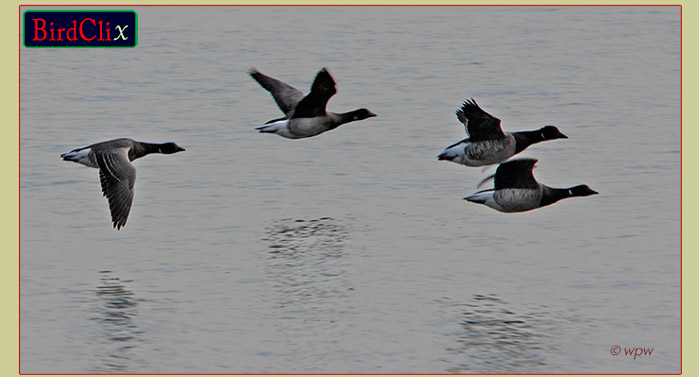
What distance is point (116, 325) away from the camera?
13680mm

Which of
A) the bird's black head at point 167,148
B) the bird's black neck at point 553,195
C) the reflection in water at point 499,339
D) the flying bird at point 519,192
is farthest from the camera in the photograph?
the bird's black head at point 167,148

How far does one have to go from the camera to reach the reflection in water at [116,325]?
12.7m

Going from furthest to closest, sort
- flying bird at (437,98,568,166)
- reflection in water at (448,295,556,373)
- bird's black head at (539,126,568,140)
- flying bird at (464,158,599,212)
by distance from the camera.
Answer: bird's black head at (539,126,568,140) < flying bird at (437,98,568,166) < flying bird at (464,158,599,212) < reflection in water at (448,295,556,373)

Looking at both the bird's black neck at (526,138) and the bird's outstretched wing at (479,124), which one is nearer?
the bird's outstretched wing at (479,124)

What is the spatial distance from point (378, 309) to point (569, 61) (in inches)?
720

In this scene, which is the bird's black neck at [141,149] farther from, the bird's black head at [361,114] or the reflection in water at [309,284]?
the bird's black head at [361,114]

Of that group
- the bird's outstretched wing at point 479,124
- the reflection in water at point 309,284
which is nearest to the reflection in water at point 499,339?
the reflection in water at point 309,284

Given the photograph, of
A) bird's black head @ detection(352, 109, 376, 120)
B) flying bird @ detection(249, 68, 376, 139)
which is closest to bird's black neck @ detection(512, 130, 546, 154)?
bird's black head @ detection(352, 109, 376, 120)

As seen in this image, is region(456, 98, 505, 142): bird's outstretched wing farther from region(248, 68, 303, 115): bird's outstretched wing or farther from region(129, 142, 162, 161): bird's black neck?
region(129, 142, 162, 161): bird's black neck

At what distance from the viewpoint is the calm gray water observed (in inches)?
519

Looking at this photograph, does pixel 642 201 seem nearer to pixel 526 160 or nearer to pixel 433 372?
pixel 526 160

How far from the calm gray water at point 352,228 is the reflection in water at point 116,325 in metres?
0.04

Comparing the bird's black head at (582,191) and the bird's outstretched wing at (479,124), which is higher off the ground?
the bird's outstretched wing at (479,124)

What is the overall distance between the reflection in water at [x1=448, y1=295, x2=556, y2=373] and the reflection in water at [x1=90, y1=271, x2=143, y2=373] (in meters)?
3.55
